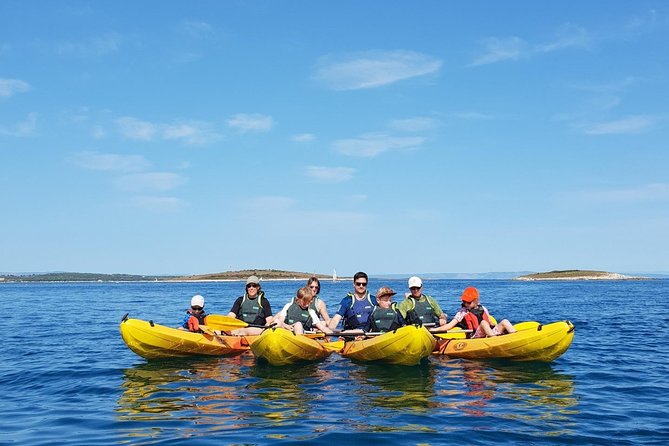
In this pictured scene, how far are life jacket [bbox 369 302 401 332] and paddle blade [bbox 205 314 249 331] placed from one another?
3953mm

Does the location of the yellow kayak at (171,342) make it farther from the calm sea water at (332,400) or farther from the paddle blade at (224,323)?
the paddle blade at (224,323)

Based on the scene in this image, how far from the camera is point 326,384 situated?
11.6 m

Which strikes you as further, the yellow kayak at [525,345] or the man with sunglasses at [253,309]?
the man with sunglasses at [253,309]

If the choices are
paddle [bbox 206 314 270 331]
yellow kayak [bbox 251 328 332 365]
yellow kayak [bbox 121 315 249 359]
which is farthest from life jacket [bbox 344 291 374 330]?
yellow kayak [bbox 121 315 249 359]

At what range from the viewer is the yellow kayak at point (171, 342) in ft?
46.4

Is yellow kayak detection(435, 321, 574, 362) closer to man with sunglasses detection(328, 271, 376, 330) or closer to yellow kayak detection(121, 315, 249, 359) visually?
man with sunglasses detection(328, 271, 376, 330)

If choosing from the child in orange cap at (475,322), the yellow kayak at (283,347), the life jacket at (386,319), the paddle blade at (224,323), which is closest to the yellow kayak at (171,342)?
the paddle blade at (224,323)

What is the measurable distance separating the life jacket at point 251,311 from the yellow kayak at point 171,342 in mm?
1082

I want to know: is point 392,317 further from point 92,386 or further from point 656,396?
point 92,386

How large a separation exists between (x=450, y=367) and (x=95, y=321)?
71.7 ft

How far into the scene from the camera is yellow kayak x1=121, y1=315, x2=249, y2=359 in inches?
557

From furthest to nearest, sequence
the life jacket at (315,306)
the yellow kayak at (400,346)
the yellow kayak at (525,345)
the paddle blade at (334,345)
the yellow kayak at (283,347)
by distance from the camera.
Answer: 1. the life jacket at (315,306)
2. the paddle blade at (334,345)
3. the yellow kayak at (525,345)
4. the yellow kayak at (283,347)
5. the yellow kayak at (400,346)

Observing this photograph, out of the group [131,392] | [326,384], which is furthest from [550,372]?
[131,392]

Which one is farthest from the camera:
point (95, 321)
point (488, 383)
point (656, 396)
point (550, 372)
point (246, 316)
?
point (95, 321)
